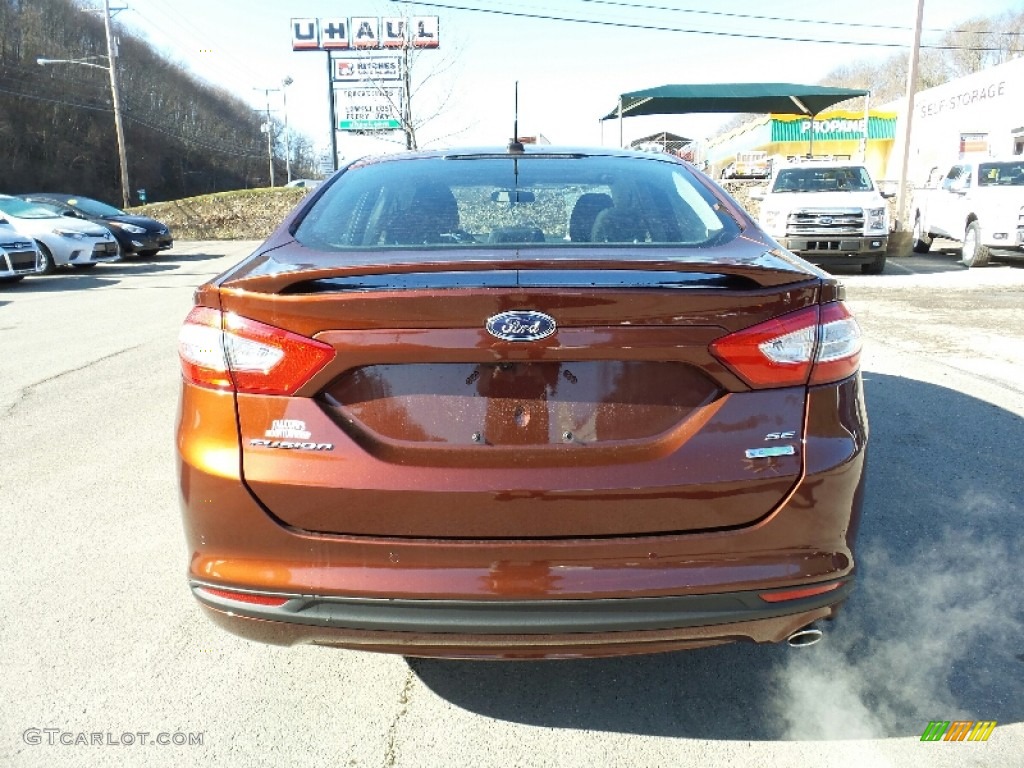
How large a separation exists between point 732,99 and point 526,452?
25298mm

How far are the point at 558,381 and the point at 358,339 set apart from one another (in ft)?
1.56

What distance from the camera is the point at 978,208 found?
13.9 m

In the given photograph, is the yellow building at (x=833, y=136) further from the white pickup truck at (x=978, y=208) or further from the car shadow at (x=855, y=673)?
the car shadow at (x=855, y=673)

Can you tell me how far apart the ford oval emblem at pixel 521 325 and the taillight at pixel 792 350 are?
0.40 metres

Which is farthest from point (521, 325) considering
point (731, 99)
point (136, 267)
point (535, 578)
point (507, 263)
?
point (731, 99)

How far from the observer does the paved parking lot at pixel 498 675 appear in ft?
7.14

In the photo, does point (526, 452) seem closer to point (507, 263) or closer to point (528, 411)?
point (528, 411)

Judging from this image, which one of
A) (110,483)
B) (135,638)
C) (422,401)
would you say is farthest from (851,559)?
(110,483)

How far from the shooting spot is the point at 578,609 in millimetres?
1863

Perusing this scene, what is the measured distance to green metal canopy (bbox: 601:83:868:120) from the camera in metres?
23.5

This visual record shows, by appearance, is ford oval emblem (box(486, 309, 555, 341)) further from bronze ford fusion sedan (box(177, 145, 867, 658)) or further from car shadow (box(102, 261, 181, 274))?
car shadow (box(102, 261, 181, 274))

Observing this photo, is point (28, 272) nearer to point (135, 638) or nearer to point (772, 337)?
point (135, 638)

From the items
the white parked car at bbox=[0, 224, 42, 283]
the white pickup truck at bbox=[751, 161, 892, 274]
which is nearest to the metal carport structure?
the white pickup truck at bbox=[751, 161, 892, 274]

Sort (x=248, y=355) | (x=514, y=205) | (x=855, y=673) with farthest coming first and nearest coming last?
1. (x=514, y=205)
2. (x=855, y=673)
3. (x=248, y=355)
